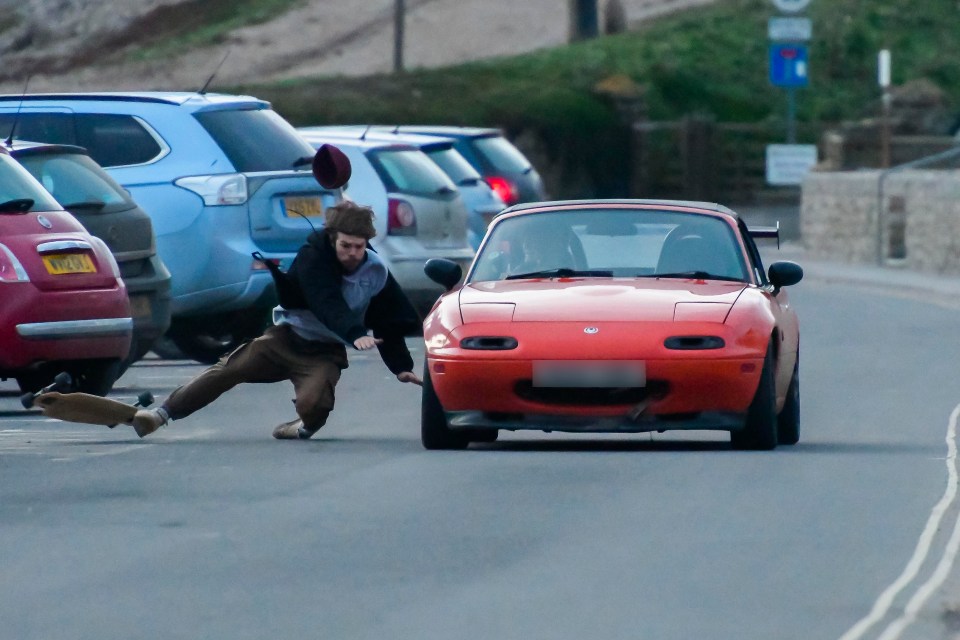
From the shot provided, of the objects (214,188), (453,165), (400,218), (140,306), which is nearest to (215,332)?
(214,188)

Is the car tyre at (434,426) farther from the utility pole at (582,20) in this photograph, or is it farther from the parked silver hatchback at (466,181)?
the utility pole at (582,20)

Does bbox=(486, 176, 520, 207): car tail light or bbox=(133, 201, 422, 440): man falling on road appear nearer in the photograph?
bbox=(133, 201, 422, 440): man falling on road

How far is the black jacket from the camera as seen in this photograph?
12109 mm

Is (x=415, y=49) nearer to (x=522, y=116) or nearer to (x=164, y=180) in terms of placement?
(x=522, y=116)

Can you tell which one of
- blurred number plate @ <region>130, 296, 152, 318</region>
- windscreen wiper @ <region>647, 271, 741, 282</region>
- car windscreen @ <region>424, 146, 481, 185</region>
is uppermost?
windscreen wiper @ <region>647, 271, 741, 282</region>

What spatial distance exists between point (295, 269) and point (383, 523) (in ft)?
9.87

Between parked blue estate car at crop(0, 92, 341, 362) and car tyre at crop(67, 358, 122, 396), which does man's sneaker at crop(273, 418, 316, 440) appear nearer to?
car tyre at crop(67, 358, 122, 396)

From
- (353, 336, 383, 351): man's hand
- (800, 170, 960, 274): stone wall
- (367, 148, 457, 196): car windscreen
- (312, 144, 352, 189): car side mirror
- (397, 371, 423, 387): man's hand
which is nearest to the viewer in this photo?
(353, 336, 383, 351): man's hand

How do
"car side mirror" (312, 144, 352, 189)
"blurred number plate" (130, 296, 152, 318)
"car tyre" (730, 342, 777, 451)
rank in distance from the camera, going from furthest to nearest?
"car side mirror" (312, 144, 352, 189), "blurred number plate" (130, 296, 152, 318), "car tyre" (730, 342, 777, 451)

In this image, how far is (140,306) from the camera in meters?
15.1

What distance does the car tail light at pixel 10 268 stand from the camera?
43.9 ft

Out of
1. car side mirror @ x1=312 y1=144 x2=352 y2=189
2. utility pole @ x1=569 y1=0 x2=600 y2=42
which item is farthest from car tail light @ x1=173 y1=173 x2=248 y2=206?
utility pole @ x1=569 y1=0 x2=600 y2=42

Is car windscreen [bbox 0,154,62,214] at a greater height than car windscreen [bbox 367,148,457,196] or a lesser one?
greater

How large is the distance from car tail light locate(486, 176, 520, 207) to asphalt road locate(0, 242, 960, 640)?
1143 cm
